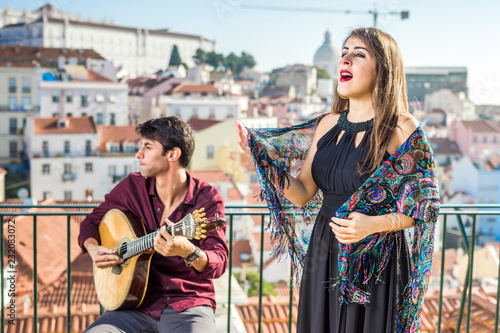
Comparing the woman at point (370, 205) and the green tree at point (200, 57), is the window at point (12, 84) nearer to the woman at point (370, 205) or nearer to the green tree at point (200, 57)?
the green tree at point (200, 57)

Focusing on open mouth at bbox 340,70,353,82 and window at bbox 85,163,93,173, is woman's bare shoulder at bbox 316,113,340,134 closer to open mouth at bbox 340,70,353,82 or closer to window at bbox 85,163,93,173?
open mouth at bbox 340,70,353,82

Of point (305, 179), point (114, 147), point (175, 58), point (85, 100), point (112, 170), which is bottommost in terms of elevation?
point (112, 170)

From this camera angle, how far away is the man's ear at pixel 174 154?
87.6 inches

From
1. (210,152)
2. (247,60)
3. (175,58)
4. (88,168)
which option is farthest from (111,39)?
(210,152)

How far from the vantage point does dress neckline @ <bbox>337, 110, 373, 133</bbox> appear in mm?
1852

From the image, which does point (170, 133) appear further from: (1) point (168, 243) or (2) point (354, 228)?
(2) point (354, 228)

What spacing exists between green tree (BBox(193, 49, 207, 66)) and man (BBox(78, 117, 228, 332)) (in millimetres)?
85150

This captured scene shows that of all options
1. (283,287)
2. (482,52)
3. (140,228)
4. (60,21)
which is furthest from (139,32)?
(140,228)

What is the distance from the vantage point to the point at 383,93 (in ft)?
5.95

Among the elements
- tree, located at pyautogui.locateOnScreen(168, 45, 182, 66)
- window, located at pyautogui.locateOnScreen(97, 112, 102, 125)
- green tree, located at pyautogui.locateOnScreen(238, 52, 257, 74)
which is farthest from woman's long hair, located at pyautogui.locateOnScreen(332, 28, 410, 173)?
green tree, located at pyautogui.locateOnScreen(238, 52, 257, 74)

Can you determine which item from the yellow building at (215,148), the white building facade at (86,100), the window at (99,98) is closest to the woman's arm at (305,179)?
the yellow building at (215,148)

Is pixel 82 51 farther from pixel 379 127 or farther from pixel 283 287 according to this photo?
pixel 379 127

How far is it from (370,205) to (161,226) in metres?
0.80

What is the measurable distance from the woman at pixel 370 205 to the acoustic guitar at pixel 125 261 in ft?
1.27
